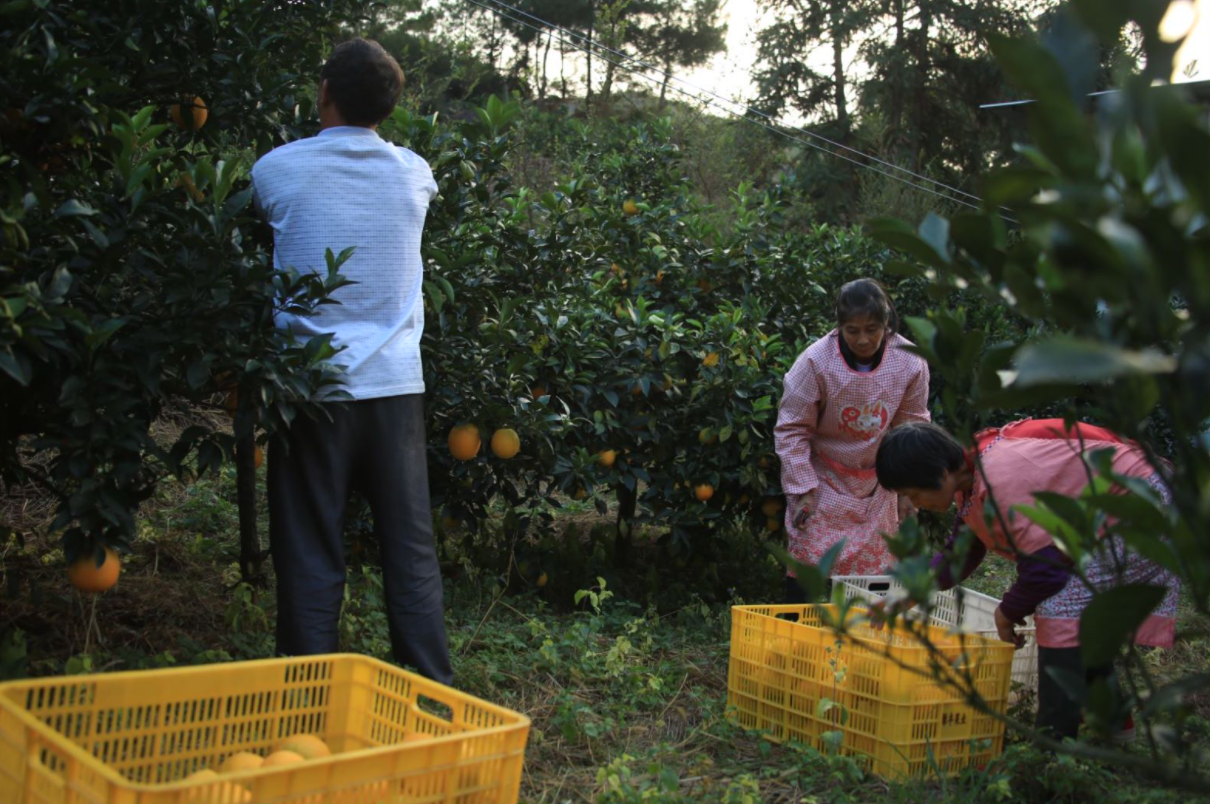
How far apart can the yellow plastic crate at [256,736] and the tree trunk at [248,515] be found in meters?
1.28

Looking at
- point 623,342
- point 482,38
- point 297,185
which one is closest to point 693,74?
point 482,38

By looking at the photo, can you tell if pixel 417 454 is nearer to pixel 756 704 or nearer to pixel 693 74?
pixel 756 704

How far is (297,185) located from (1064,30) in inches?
87.8

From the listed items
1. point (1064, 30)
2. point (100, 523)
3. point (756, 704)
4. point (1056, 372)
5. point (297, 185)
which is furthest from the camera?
point (756, 704)

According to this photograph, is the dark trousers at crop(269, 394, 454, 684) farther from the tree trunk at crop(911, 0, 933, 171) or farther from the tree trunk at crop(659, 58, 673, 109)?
the tree trunk at crop(911, 0, 933, 171)

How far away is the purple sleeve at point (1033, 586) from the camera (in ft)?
9.54

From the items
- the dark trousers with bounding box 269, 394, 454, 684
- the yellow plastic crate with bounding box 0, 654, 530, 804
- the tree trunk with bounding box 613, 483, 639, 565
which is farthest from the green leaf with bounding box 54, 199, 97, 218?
the tree trunk with bounding box 613, 483, 639, 565

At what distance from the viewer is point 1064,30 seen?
97cm

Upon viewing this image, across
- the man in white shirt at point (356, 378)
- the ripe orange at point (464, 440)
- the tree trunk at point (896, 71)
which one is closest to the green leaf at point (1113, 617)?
the man in white shirt at point (356, 378)

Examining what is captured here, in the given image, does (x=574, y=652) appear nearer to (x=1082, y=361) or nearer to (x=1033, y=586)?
(x=1033, y=586)

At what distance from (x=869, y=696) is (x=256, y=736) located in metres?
1.55

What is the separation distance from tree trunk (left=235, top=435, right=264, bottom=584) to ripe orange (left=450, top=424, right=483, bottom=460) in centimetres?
62

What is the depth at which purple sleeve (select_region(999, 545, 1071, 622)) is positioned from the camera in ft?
9.54

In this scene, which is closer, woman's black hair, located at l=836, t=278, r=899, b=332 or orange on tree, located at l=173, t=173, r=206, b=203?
orange on tree, located at l=173, t=173, r=206, b=203
